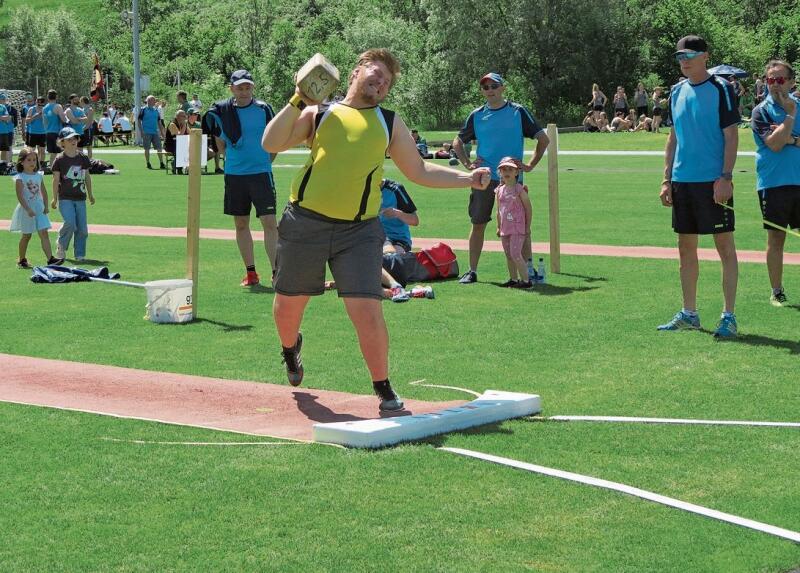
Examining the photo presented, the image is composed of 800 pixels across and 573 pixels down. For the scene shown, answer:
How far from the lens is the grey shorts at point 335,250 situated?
729 centimetres

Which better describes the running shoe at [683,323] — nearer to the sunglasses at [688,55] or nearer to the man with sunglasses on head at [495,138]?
the sunglasses at [688,55]

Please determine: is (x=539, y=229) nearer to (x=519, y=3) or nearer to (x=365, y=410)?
(x=365, y=410)

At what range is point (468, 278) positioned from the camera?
43.4 ft

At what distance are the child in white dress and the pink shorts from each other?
218 inches

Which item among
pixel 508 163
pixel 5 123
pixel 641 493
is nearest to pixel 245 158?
pixel 508 163

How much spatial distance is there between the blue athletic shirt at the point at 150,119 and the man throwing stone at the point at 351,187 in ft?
96.7

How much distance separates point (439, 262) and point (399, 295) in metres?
1.56

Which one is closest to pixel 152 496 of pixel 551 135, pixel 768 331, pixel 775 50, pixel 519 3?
pixel 768 331

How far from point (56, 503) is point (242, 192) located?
7.65m

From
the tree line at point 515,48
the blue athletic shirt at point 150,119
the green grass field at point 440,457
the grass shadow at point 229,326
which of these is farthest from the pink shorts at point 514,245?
the tree line at point 515,48

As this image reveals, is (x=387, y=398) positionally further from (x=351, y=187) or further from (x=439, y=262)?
(x=439, y=262)

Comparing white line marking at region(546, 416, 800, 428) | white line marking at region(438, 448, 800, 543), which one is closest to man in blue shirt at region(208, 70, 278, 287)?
white line marking at region(546, 416, 800, 428)

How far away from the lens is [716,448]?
6.56 meters

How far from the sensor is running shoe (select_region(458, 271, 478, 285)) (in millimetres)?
13172
